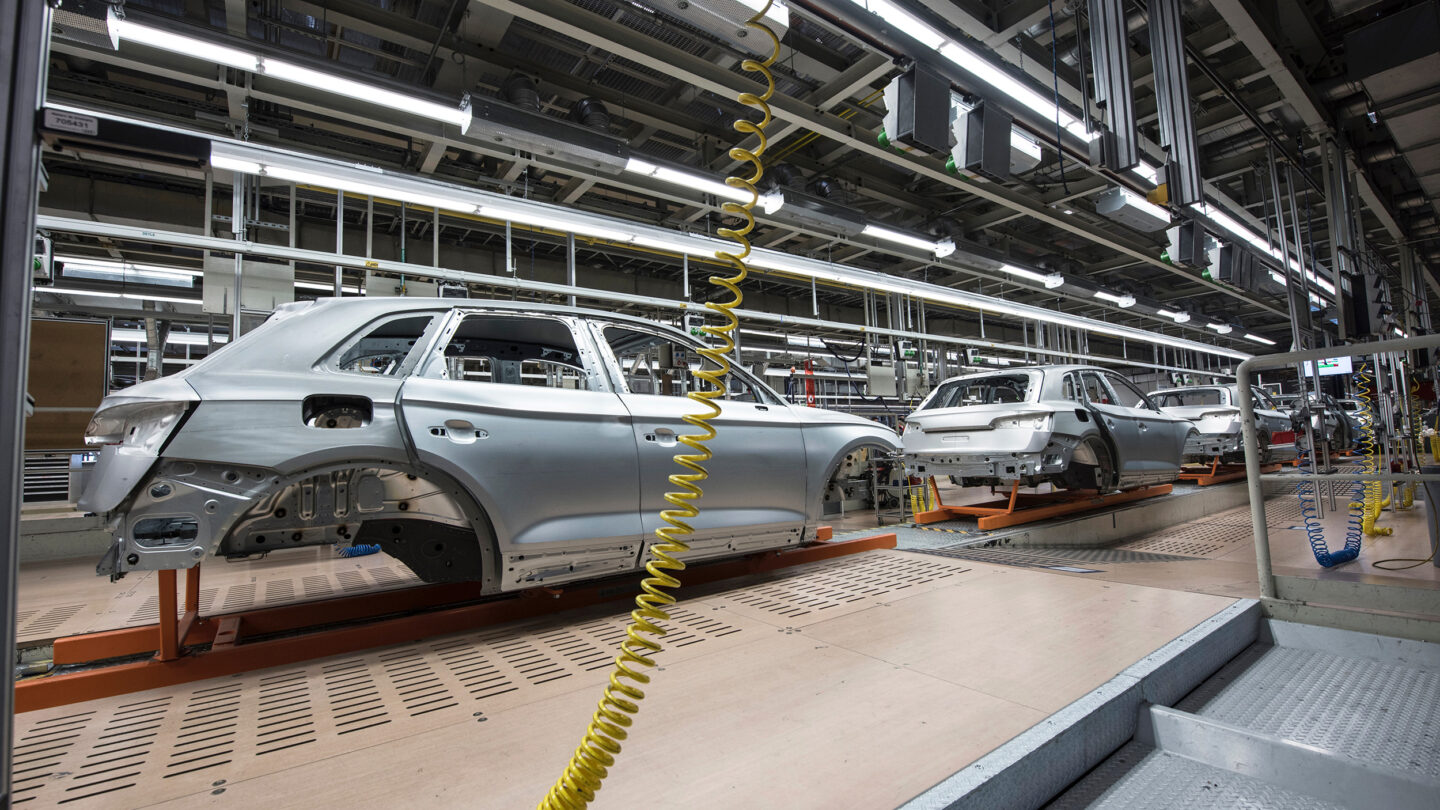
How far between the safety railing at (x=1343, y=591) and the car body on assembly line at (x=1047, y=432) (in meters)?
1.85

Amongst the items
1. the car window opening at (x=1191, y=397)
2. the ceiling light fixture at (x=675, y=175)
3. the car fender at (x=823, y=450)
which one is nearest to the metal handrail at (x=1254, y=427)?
the car fender at (x=823, y=450)

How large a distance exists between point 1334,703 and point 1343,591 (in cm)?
90

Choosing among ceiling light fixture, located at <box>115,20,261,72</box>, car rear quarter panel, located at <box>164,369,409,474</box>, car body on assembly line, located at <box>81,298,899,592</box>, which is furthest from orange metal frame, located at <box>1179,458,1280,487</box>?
ceiling light fixture, located at <box>115,20,261,72</box>

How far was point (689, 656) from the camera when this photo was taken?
2.36 metres

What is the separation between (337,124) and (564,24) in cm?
397

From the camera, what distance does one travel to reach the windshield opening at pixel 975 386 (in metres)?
5.55

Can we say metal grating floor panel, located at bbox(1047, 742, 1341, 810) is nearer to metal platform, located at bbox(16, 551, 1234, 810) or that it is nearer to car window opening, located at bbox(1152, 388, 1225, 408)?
metal platform, located at bbox(16, 551, 1234, 810)

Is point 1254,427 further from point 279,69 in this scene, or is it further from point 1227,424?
point 1227,424

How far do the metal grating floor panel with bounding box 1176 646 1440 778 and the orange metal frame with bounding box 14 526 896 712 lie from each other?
258cm

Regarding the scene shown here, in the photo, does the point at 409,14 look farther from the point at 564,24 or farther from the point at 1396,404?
the point at 1396,404

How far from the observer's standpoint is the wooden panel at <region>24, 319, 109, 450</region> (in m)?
5.54

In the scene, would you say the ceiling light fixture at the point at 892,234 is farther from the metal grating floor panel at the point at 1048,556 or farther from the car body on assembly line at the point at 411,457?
the car body on assembly line at the point at 411,457

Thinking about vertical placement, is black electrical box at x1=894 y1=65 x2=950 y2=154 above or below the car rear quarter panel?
above

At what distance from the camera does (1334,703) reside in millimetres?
2059
